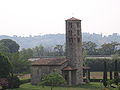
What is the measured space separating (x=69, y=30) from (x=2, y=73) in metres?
16.9

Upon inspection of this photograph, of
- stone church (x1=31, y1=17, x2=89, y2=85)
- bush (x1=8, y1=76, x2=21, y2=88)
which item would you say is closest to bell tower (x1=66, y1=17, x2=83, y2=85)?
stone church (x1=31, y1=17, x2=89, y2=85)

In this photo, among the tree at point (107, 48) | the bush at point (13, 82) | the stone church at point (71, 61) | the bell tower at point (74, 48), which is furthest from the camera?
the tree at point (107, 48)

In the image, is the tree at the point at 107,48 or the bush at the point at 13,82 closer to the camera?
the bush at the point at 13,82

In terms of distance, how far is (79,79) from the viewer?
6312 centimetres

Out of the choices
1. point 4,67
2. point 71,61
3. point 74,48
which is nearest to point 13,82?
point 4,67

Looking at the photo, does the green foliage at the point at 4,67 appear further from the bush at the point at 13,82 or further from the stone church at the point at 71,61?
the stone church at the point at 71,61

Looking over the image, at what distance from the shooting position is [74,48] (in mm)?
62844

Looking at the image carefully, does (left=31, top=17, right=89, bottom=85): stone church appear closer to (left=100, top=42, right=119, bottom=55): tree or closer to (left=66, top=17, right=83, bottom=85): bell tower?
(left=66, top=17, right=83, bottom=85): bell tower

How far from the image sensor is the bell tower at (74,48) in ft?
206

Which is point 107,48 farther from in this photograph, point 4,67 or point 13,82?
point 4,67

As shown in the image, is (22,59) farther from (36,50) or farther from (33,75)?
(36,50)

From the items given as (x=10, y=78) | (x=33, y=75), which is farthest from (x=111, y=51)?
(x=10, y=78)

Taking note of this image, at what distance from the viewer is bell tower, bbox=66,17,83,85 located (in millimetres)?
62709

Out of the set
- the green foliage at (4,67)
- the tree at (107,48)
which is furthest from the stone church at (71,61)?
the tree at (107,48)
